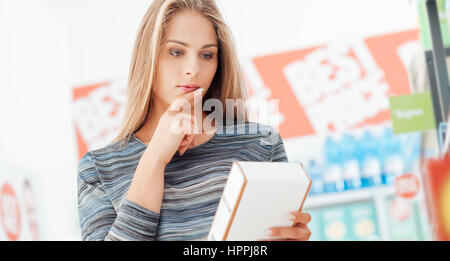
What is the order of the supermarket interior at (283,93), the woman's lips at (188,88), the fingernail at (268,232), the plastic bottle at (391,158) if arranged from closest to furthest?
the fingernail at (268,232) < the woman's lips at (188,88) < the supermarket interior at (283,93) < the plastic bottle at (391,158)

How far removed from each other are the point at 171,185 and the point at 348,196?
2806 millimetres

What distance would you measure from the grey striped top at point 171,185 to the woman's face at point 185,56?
0.10 meters

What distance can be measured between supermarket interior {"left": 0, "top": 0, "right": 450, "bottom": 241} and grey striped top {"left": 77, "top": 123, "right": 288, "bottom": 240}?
7.91 feet

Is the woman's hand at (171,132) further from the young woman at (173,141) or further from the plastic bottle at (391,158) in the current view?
the plastic bottle at (391,158)

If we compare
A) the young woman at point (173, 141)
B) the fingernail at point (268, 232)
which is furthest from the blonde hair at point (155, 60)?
the fingernail at point (268, 232)

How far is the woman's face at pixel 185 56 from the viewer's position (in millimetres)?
812

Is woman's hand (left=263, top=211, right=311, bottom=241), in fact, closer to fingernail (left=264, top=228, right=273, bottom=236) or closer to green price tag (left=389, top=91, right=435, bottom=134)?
fingernail (left=264, top=228, right=273, bottom=236)

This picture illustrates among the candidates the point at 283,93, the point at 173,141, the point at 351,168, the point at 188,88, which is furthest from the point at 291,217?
the point at 283,93

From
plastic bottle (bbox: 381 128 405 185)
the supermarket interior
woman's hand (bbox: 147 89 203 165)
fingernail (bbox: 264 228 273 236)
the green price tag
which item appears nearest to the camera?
fingernail (bbox: 264 228 273 236)

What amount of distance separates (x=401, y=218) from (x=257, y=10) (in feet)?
5.50

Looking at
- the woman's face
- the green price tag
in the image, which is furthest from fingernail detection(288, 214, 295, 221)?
the green price tag

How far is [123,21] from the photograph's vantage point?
3502 mm

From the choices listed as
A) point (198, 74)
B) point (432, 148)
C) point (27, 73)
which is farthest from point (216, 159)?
point (27, 73)

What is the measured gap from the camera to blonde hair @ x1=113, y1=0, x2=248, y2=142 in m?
0.83
